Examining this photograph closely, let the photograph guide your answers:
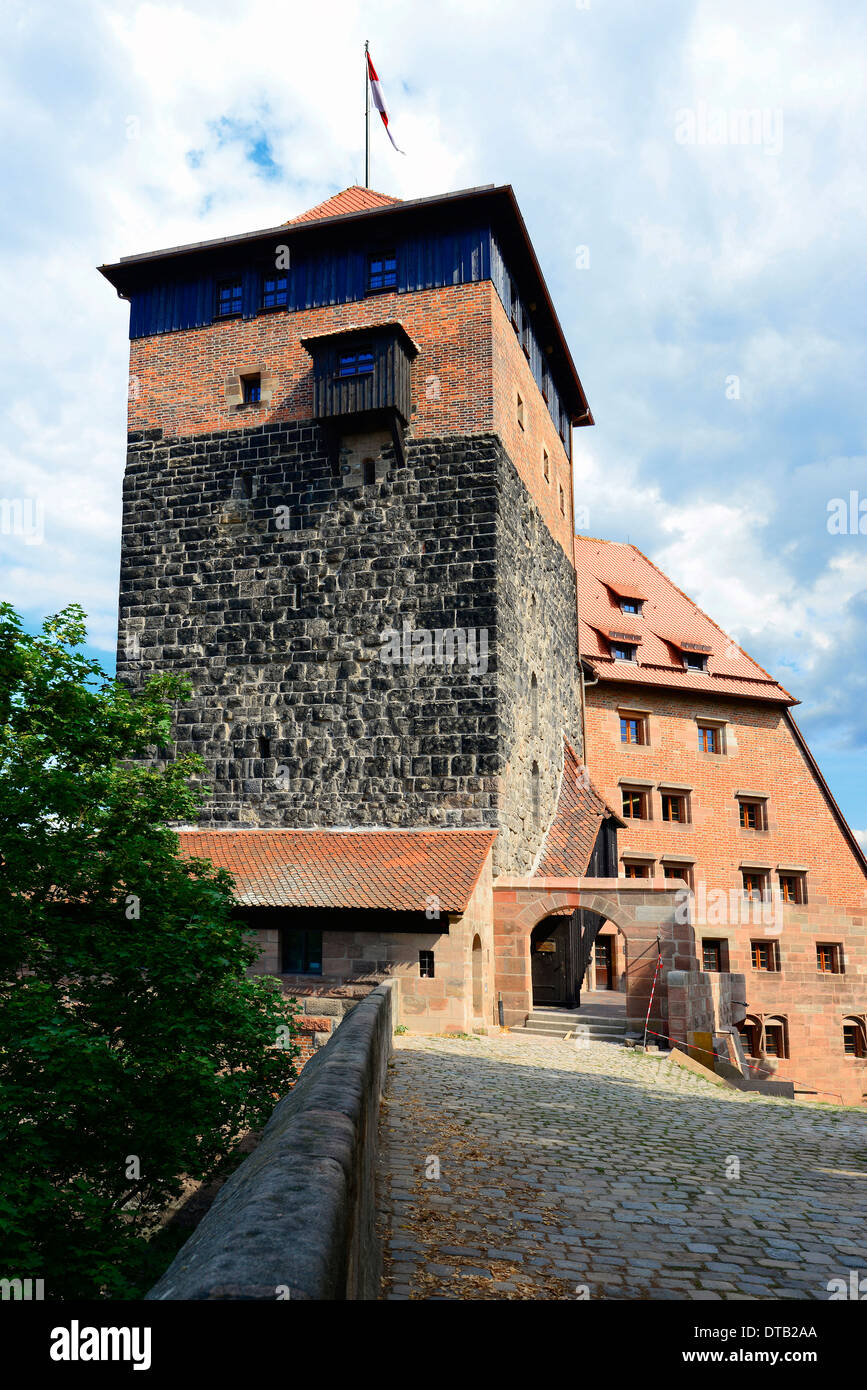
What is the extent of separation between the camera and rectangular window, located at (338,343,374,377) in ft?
68.0

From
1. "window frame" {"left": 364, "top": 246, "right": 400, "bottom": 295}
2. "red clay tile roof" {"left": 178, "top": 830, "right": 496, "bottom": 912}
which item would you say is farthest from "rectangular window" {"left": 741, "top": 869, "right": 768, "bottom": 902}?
"window frame" {"left": 364, "top": 246, "right": 400, "bottom": 295}

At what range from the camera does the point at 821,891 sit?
32.2 meters

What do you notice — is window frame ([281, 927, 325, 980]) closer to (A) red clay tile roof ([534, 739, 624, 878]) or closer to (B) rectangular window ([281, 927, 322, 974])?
(B) rectangular window ([281, 927, 322, 974])

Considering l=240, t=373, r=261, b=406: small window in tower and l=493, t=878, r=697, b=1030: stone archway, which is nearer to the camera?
l=493, t=878, r=697, b=1030: stone archway

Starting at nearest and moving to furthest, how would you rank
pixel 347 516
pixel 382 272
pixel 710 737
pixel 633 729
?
pixel 347 516 < pixel 382 272 < pixel 633 729 < pixel 710 737

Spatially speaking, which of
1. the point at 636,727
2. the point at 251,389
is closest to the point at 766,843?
the point at 636,727

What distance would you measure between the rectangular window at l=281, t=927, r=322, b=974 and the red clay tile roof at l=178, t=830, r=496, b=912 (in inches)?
40.9

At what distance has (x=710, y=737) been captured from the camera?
32781 mm

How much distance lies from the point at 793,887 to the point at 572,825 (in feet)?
40.3

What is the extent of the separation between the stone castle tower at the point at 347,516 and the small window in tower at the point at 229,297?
2.2 inches

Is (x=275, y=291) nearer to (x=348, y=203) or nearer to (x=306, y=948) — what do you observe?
(x=348, y=203)

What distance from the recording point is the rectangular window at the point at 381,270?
861 inches

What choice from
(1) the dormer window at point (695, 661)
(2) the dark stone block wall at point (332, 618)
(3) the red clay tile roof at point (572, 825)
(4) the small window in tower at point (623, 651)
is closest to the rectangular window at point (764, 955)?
(3) the red clay tile roof at point (572, 825)
